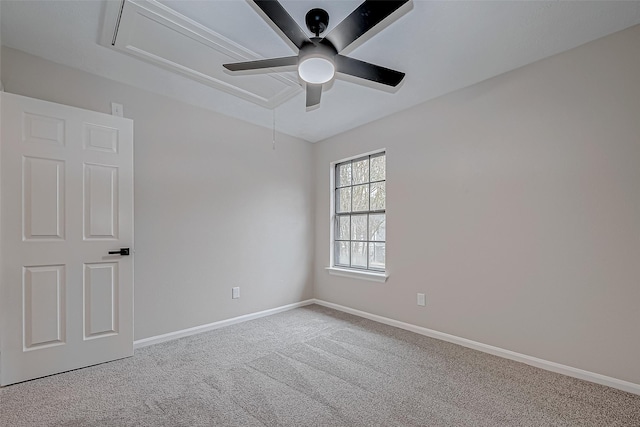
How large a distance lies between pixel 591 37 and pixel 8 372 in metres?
4.88

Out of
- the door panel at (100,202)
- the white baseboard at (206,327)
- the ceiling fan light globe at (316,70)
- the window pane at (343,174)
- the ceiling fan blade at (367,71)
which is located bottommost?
the white baseboard at (206,327)

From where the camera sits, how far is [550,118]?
2410 mm

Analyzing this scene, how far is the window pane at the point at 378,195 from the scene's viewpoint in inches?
147

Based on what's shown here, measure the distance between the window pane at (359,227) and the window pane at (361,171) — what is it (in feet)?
1.61

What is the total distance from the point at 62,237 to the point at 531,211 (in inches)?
151

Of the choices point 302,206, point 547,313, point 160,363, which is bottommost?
point 160,363

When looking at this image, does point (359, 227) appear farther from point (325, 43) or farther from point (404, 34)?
point (325, 43)

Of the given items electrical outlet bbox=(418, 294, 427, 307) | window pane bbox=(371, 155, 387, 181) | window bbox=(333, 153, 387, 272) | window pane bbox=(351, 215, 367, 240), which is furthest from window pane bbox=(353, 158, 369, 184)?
electrical outlet bbox=(418, 294, 427, 307)

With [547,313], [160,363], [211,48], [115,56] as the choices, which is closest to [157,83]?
[115,56]

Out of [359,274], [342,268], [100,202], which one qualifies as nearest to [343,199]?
[342,268]

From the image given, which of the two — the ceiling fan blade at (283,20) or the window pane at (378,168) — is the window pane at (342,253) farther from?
the ceiling fan blade at (283,20)

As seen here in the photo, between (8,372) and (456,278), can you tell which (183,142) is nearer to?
(8,372)

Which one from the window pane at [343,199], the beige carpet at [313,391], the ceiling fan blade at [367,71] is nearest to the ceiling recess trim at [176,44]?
the ceiling fan blade at [367,71]

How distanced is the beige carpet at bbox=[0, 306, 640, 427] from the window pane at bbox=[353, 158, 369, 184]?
210 centimetres
